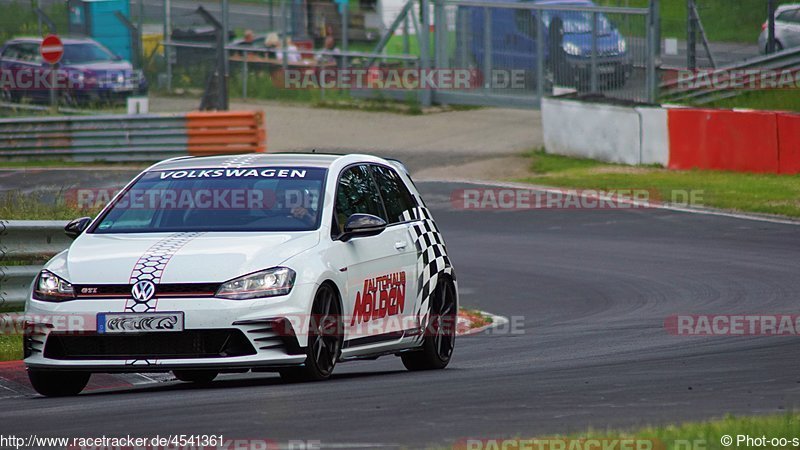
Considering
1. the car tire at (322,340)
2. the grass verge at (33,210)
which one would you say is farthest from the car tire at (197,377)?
the grass verge at (33,210)

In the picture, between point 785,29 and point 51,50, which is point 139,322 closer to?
point 785,29

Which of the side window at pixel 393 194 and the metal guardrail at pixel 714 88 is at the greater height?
the metal guardrail at pixel 714 88

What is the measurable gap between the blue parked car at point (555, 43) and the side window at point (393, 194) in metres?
18.4

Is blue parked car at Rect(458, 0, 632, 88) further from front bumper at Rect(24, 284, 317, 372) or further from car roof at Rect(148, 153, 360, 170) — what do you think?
front bumper at Rect(24, 284, 317, 372)

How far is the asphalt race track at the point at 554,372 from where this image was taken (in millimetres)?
6969

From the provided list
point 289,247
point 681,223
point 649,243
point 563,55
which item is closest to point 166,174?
point 289,247

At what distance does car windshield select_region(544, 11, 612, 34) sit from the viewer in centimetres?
2917

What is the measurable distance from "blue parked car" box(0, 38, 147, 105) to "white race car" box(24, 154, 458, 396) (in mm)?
23721

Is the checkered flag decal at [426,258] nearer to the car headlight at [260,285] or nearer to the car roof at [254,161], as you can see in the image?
the car roof at [254,161]

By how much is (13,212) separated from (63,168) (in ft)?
46.6

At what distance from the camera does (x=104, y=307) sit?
8500 millimetres
